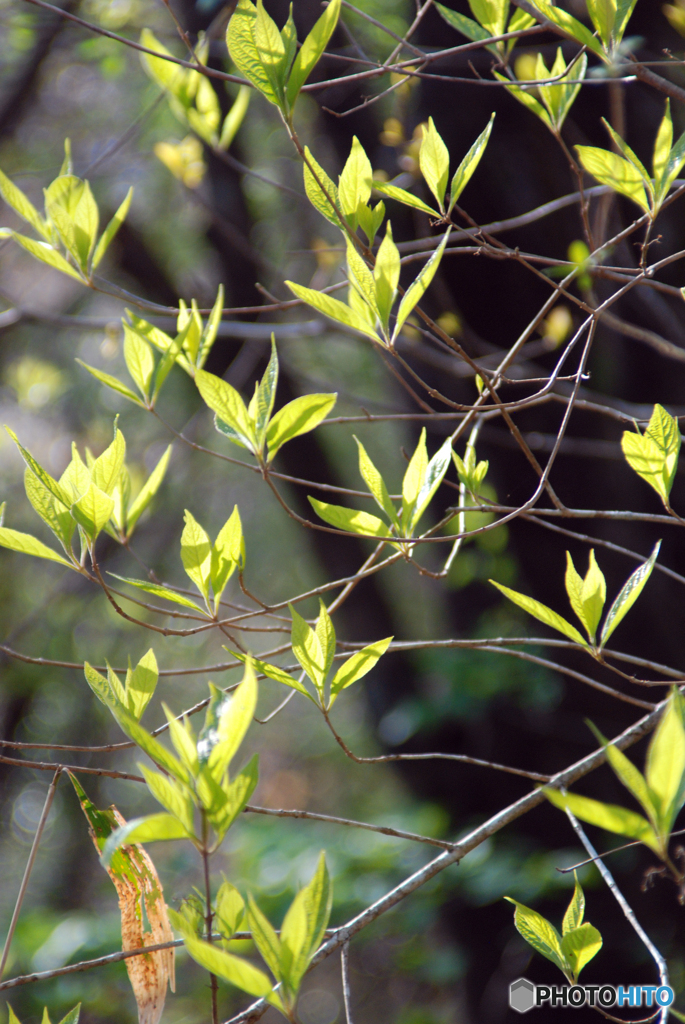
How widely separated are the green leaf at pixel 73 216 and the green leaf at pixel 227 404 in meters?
0.21

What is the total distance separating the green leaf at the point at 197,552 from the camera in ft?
1.75

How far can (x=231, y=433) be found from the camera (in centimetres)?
54

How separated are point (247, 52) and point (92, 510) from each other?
351 millimetres

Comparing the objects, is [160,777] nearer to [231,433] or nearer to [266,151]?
[231,433]

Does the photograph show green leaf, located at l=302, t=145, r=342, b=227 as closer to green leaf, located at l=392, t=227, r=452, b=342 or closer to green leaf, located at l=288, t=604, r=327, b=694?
green leaf, located at l=392, t=227, r=452, b=342

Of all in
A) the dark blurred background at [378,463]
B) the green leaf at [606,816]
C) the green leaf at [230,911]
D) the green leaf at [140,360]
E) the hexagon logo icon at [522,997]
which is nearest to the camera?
the green leaf at [606,816]

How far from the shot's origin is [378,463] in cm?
333

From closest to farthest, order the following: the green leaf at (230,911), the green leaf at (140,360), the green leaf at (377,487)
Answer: the green leaf at (230,911), the green leaf at (377,487), the green leaf at (140,360)

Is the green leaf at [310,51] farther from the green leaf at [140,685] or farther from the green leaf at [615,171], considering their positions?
the green leaf at [140,685]

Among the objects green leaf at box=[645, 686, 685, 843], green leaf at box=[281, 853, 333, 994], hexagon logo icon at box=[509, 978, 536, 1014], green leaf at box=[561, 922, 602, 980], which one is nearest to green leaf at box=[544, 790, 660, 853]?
green leaf at box=[645, 686, 685, 843]

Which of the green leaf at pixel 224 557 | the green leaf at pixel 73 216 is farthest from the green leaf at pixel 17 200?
the green leaf at pixel 224 557

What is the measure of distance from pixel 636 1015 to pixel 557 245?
4.62ft

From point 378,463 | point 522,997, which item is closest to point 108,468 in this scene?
point 522,997

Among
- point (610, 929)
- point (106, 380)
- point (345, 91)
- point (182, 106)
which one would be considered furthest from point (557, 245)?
point (610, 929)
